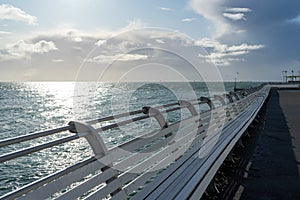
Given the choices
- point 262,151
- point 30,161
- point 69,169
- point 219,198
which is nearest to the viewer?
point 69,169

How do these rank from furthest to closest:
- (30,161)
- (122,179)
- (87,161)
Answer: (30,161) → (122,179) → (87,161)

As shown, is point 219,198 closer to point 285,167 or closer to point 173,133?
point 173,133

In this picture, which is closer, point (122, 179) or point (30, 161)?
point (122, 179)

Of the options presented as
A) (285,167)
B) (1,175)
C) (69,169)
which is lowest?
(1,175)

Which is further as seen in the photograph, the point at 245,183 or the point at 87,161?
the point at 245,183

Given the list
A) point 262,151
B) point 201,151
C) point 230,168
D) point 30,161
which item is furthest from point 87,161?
point 30,161

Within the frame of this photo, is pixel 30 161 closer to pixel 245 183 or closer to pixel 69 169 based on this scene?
pixel 245 183

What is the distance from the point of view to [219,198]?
14.5ft

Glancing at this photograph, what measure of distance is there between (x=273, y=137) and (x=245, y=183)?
15.9 feet

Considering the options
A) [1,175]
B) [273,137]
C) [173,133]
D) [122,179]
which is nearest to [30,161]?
[1,175]

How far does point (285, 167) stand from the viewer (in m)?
6.12

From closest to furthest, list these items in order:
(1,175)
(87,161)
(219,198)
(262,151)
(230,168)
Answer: (87,161) → (219,198) → (230,168) → (262,151) → (1,175)

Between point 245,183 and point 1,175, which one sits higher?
point 245,183

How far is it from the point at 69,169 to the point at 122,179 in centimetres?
84
